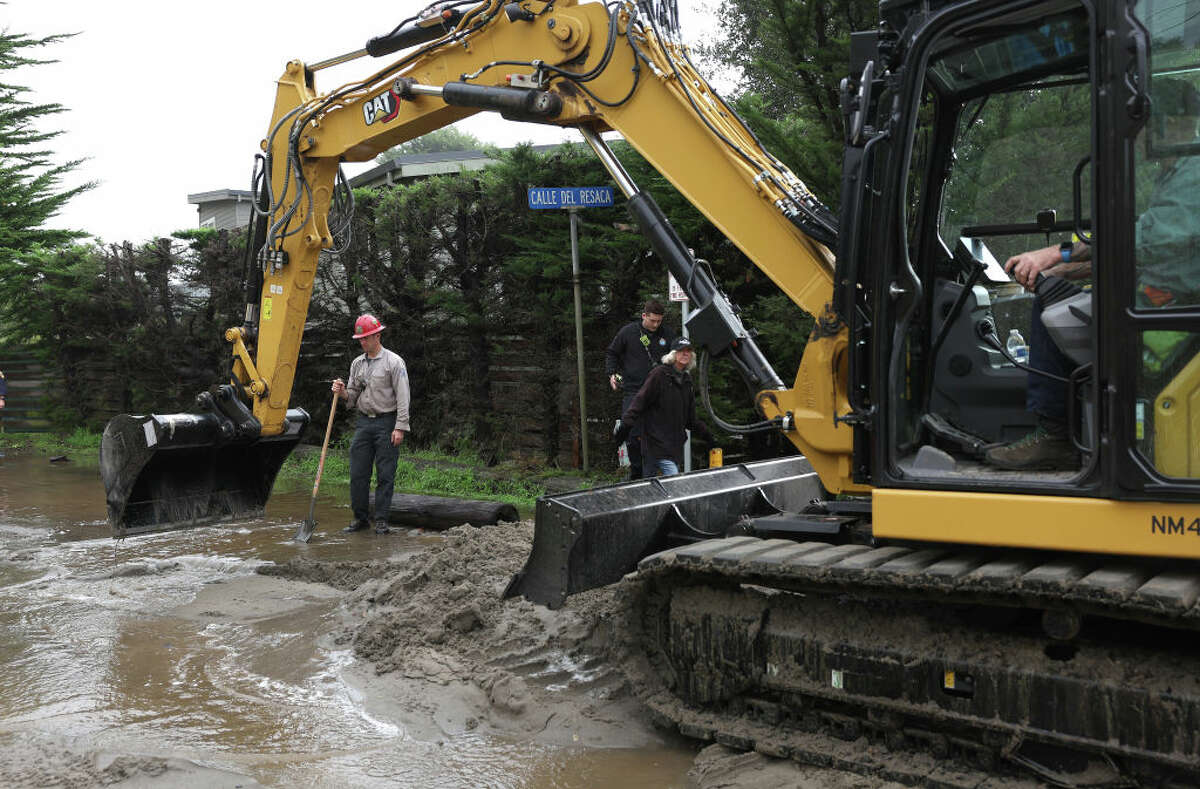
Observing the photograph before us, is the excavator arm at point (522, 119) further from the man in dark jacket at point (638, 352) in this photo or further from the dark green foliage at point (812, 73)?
the dark green foliage at point (812, 73)

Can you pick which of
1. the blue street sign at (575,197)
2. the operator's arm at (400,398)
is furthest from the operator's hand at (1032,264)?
the operator's arm at (400,398)

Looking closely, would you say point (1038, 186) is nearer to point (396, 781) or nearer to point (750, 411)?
point (396, 781)

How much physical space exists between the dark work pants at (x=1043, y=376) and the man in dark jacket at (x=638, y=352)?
5065mm

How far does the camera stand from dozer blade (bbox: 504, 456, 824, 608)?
4.83 meters

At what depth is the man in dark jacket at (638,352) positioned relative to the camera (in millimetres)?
8867

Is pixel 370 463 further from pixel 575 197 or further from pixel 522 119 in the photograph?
pixel 522 119

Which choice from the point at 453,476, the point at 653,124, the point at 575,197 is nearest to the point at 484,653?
the point at 653,124

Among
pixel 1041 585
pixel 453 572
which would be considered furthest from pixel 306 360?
pixel 1041 585

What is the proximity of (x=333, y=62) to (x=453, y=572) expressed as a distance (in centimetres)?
376

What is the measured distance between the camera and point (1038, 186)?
162 inches

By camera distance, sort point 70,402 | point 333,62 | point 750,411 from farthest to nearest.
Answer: point 70,402 → point 750,411 → point 333,62

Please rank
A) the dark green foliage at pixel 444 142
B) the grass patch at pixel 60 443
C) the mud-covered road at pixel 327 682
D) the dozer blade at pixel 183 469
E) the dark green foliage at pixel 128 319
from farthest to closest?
1. the dark green foliage at pixel 444 142
2. the grass patch at pixel 60 443
3. the dark green foliage at pixel 128 319
4. the dozer blade at pixel 183 469
5. the mud-covered road at pixel 327 682

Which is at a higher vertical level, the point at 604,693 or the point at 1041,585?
the point at 1041,585

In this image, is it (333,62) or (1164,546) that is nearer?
(1164,546)
